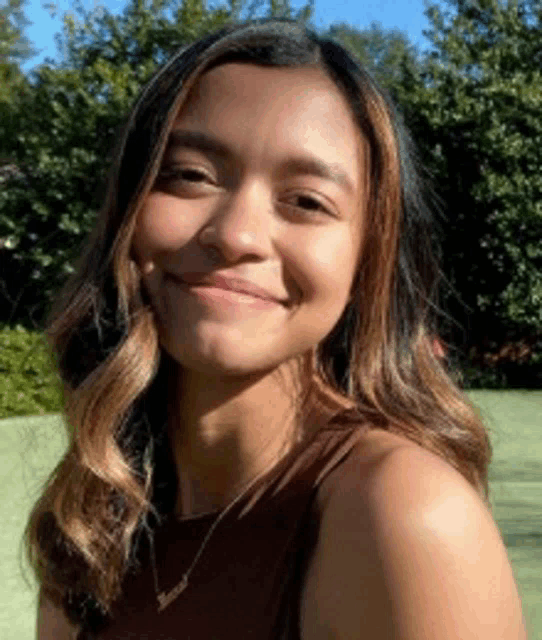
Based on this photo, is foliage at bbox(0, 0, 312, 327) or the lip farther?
foliage at bbox(0, 0, 312, 327)

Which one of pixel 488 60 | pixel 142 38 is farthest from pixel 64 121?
pixel 488 60

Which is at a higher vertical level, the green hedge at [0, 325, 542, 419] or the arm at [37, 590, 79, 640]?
the arm at [37, 590, 79, 640]

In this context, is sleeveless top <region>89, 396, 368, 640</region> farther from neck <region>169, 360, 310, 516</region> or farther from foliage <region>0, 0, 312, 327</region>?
foliage <region>0, 0, 312, 327</region>

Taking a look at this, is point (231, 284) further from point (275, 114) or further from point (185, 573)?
point (185, 573)

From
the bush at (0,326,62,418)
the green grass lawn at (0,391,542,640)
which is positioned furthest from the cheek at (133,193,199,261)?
the bush at (0,326,62,418)

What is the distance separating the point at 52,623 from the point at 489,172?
692 inches

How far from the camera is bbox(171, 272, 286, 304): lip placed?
194 cm

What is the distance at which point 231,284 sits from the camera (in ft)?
6.36

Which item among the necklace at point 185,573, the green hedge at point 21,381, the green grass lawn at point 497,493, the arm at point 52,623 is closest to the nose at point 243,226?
the necklace at point 185,573

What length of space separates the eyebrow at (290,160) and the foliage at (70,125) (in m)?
17.1

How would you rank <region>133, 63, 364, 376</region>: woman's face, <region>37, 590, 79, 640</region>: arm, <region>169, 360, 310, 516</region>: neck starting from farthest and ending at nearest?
<region>37, 590, 79, 640</region>: arm
<region>169, 360, 310, 516</region>: neck
<region>133, 63, 364, 376</region>: woman's face

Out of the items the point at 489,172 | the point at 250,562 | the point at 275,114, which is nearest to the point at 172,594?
the point at 250,562

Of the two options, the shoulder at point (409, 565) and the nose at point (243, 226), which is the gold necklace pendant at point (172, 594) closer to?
the shoulder at point (409, 565)

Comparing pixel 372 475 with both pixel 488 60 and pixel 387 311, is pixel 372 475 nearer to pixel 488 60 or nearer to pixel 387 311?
pixel 387 311
